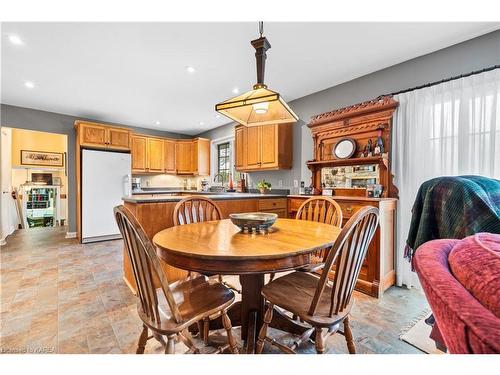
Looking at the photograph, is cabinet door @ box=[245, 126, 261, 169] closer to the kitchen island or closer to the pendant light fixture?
the kitchen island

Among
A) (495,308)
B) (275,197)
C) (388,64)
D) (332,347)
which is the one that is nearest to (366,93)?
(388,64)

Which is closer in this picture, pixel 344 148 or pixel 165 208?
pixel 165 208

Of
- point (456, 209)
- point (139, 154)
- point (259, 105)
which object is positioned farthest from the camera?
point (139, 154)

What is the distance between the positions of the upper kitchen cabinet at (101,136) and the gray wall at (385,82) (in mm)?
2750

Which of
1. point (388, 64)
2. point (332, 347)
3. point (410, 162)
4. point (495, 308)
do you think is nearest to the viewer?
point (495, 308)

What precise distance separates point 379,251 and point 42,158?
871 cm

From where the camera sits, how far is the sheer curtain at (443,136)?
207 centimetres

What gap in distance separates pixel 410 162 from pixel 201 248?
2477mm

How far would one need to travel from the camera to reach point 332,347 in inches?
62.5

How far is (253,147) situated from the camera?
412 centimetres

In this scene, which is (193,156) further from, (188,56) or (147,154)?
(188,56)

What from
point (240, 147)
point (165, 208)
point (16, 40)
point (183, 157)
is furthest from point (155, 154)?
point (165, 208)

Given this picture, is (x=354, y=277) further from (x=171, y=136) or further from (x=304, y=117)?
(x=171, y=136)

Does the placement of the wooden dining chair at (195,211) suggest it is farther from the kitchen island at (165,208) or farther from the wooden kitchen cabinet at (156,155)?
the wooden kitchen cabinet at (156,155)
